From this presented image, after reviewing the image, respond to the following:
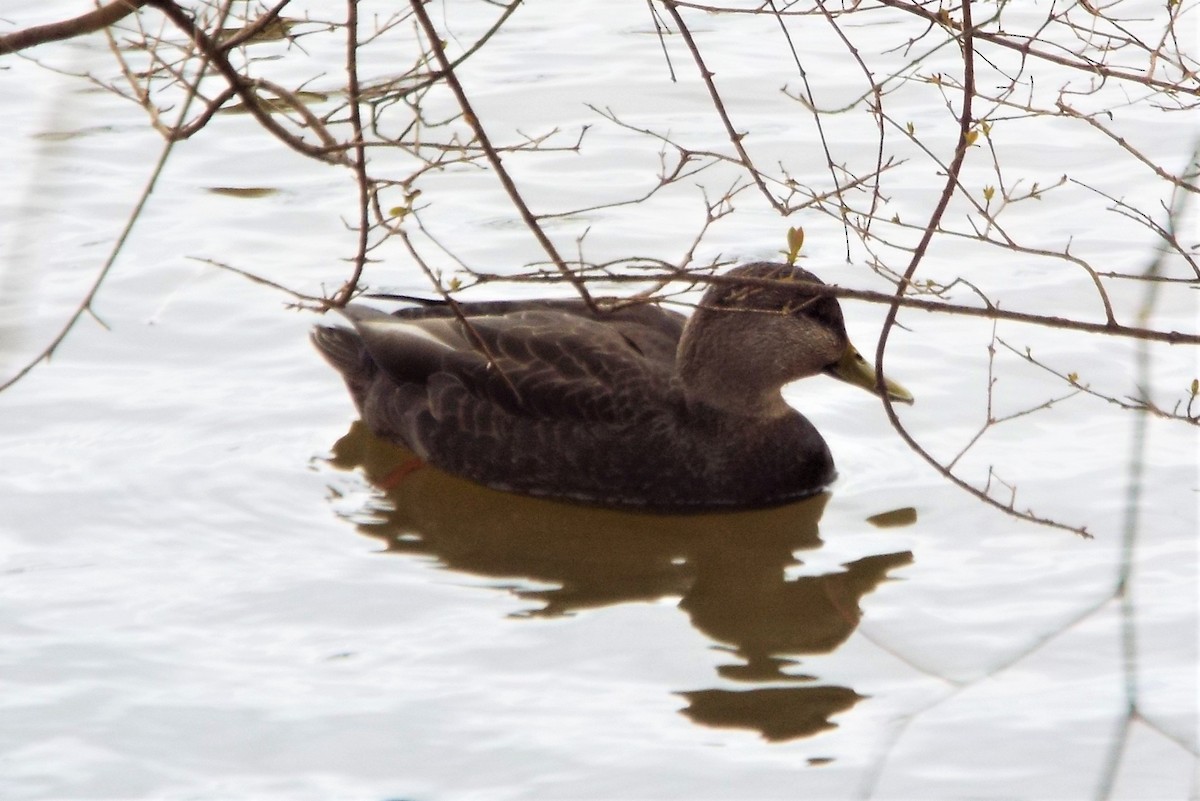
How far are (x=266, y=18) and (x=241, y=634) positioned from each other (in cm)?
243

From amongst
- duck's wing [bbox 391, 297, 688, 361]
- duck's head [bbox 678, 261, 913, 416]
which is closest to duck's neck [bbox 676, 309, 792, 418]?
duck's head [bbox 678, 261, 913, 416]

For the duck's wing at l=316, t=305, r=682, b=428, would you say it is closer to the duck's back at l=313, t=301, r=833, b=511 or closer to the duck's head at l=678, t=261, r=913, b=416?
the duck's back at l=313, t=301, r=833, b=511

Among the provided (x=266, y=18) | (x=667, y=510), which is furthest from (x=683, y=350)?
(x=266, y=18)

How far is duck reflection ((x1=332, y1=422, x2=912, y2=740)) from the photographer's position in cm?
464

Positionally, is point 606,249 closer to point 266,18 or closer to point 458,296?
point 458,296

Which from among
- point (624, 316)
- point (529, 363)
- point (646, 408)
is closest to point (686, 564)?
point (646, 408)

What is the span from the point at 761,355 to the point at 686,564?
0.90 m

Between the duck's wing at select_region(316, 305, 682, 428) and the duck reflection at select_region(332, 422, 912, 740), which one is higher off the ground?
the duck's wing at select_region(316, 305, 682, 428)

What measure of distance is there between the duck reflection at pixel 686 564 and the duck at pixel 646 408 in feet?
0.32

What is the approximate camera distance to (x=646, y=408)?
594cm

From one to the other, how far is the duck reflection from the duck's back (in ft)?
0.30

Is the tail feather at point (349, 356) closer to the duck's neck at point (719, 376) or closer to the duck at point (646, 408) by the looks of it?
the duck at point (646, 408)

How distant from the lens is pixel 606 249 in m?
7.48

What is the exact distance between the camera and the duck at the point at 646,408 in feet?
19.4
